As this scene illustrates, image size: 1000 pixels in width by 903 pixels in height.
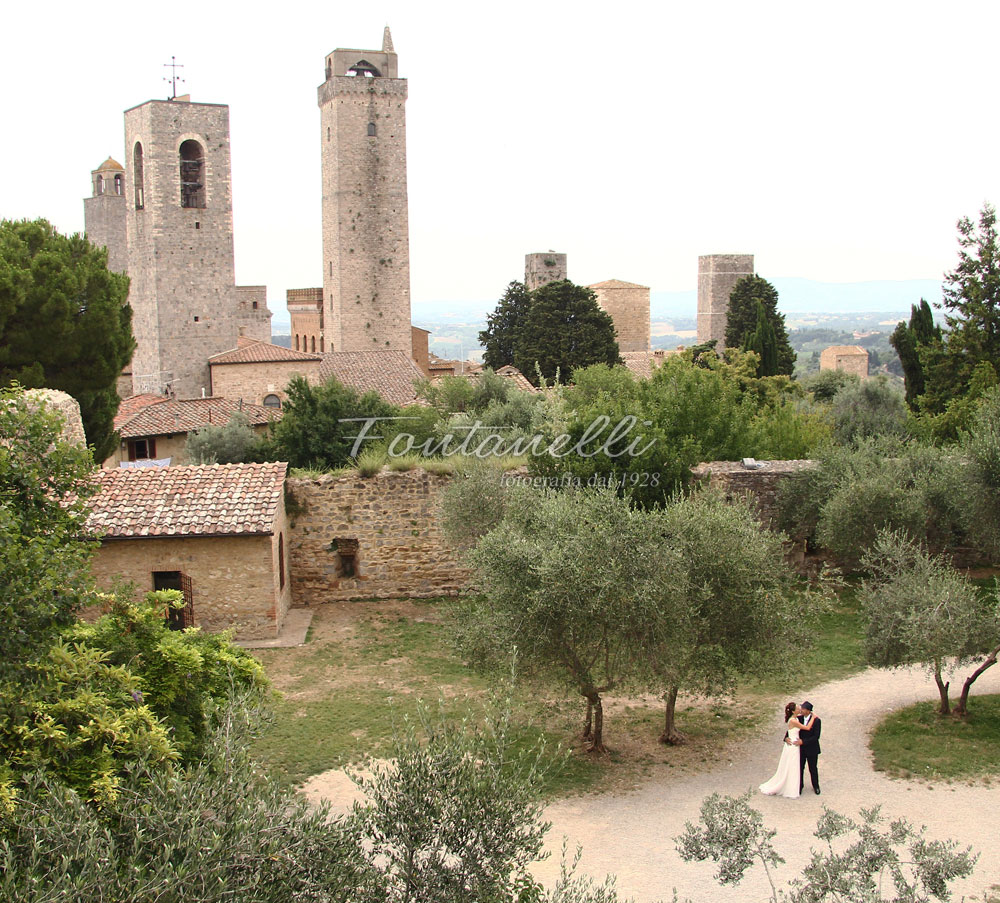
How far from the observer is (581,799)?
33.7ft

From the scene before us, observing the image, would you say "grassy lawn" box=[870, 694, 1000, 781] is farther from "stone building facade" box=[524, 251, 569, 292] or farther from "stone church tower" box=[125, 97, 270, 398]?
"stone building facade" box=[524, 251, 569, 292]

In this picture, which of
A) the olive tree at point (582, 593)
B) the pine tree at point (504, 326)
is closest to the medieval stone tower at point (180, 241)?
the pine tree at point (504, 326)

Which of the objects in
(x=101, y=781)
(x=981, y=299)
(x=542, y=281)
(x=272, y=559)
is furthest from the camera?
(x=542, y=281)

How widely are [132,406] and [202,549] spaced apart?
2264 cm

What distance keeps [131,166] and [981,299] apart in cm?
3598

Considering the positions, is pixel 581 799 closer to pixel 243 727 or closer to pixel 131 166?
pixel 243 727

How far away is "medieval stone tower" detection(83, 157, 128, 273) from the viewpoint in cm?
6494

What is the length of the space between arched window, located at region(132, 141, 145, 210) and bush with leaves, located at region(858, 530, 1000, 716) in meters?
41.1

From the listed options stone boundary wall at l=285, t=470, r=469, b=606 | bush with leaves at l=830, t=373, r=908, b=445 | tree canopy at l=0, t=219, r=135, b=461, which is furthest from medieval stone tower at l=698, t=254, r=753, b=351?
stone boundary wall at l=285, t=470, r=469, b=606

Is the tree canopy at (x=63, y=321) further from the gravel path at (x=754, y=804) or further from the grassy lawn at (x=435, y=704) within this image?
the gravel path at (x=754, y=804)

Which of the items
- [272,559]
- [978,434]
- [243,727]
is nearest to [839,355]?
[978,434]

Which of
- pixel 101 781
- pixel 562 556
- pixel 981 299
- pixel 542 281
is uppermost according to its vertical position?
pixel 542 281

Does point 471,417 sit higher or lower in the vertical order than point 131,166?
lower

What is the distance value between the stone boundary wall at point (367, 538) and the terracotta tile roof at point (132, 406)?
1716cm
